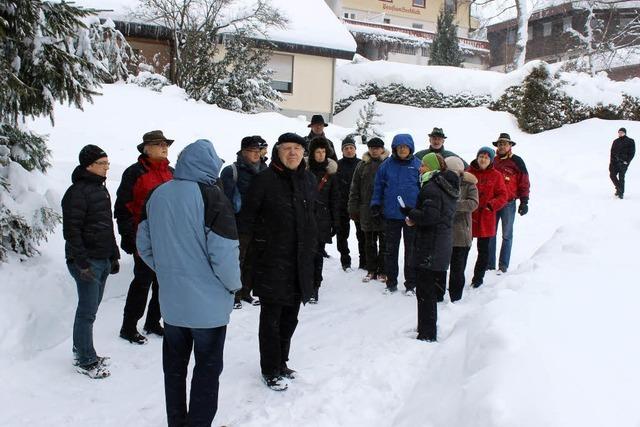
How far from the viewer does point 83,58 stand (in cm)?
587

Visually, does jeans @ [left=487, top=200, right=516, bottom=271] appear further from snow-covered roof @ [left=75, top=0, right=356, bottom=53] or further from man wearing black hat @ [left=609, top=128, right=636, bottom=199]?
snow-covered roof @ [left=75, top=0, right=356, bottom=53]

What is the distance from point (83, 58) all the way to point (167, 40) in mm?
16855

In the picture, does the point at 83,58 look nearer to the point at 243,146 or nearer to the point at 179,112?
the point at 243,146

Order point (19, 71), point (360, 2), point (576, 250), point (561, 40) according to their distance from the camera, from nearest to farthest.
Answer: point (19, 71) → point (576, 250) → point (561, 40) → point (360, 2)

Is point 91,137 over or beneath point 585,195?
over

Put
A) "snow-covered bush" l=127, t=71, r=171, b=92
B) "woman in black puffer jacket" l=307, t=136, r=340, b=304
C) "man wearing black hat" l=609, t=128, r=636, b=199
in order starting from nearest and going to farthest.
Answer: "woman in black puffer jacket" l=307, t=136, r=340, b=304 < "man wearing black hat" l=609, t=128, r=636, b=199 < "snow-covered bush" l=127, t=71, r=171, b=92

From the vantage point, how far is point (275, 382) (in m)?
4.57

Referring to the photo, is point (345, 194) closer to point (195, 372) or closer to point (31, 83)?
point (31, 83)

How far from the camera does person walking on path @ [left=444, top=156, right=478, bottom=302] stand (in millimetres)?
7039

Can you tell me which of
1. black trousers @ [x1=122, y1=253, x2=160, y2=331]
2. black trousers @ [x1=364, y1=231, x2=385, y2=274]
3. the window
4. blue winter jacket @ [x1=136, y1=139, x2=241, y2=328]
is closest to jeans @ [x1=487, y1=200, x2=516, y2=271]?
black trousers @ [x1=364, y1=231, x2=385, y2=274]

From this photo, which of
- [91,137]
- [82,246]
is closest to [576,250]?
[82,246]

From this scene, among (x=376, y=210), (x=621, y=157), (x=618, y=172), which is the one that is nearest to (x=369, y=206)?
(x=376, y=210)

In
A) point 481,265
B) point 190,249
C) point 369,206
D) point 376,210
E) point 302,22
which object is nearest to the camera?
point 190,249

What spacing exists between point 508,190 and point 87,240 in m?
6.06
